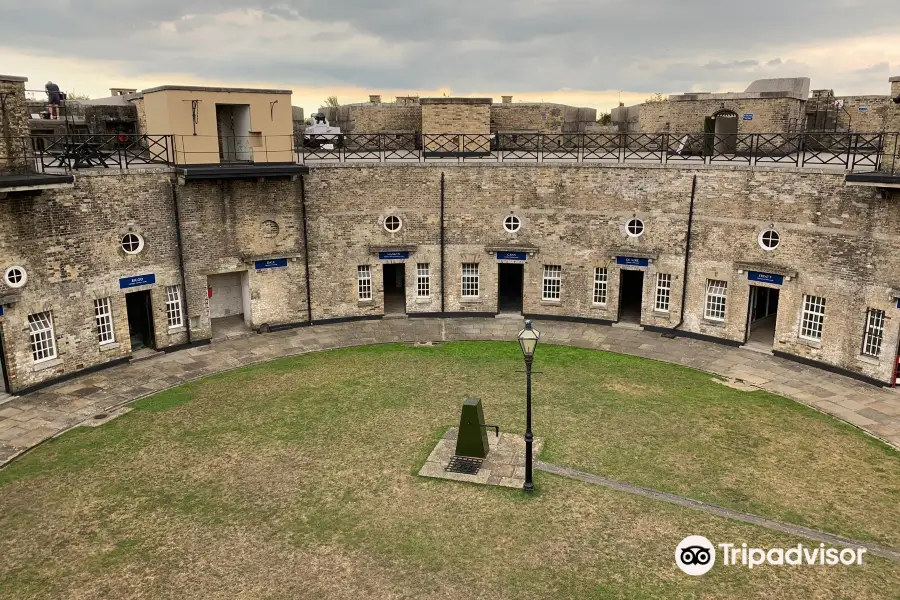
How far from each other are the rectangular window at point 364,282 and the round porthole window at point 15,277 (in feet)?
34.1

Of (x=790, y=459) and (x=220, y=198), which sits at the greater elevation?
(x=220, y=198)

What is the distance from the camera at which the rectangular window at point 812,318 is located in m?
19.6

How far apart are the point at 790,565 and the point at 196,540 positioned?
33.3ft

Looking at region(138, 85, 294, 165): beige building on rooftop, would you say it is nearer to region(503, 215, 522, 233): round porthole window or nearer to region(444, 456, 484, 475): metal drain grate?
region(503, 215, 522, 233): round porthole window

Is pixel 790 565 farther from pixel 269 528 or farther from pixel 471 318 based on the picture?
pixel 471 318

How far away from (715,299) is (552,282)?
5681mm

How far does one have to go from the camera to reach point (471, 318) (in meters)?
24.8

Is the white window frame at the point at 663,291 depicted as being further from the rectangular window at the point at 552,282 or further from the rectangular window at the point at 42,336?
the rectangular window at the point at 42,336

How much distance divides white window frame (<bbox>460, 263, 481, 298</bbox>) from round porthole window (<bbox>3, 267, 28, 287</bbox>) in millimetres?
13838

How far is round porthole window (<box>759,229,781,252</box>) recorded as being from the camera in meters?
20.2

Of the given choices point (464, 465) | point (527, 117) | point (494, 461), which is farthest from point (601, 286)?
point (464, 465)

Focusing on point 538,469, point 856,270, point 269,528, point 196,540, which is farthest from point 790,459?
point 196,540

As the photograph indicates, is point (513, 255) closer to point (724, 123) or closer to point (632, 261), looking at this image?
point (632, 261)

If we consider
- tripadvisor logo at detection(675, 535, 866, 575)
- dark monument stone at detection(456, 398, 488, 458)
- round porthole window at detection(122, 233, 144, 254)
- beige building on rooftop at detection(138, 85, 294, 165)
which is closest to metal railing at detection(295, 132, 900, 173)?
beige building on rooftop at detection(138, 85, 294, 165)
